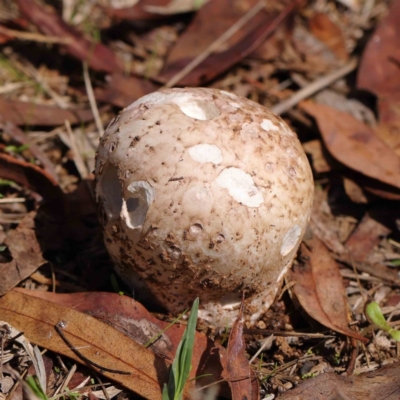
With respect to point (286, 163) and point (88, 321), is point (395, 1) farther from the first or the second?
point (88, 321)

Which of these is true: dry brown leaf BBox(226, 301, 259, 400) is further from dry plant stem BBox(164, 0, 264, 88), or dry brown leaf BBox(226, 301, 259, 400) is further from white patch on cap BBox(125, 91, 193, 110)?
dry plant stem BBox(164, 0, 264, 88)

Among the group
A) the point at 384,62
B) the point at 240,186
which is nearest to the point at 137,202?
the point at 240,186

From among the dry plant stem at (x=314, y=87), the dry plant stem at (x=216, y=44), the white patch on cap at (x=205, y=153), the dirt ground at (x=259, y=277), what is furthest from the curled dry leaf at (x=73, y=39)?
the white patch on cap at (x=205, y=153)

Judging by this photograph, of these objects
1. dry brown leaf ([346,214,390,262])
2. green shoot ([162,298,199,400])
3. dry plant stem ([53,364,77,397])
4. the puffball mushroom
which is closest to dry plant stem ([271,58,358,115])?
dry brown leaf ([346,214,390,262])

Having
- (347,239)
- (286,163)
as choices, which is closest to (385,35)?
(347,239)

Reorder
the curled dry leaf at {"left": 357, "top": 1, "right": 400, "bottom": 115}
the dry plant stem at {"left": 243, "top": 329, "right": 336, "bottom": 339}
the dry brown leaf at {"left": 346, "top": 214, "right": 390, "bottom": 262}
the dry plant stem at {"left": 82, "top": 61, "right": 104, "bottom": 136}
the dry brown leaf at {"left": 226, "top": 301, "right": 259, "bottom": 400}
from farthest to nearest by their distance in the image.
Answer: the curled dry leaf at {"left": 357, "top": 1, "right": 400, "bottom": 115} < the dry plant stem at {"left": 82, "top": 61, "right": 104, "bottom": 136} < the dry brown leaf at {"left": 346, "top": 214, "right": 390, "bottom": 262} < the dry plant stem at {"left": 243, "top": 329, "right": 336, "bottom": 339} < the dry brown leaf at {"left": 226, "top": 301, "right": 259, "bottom": 400}
